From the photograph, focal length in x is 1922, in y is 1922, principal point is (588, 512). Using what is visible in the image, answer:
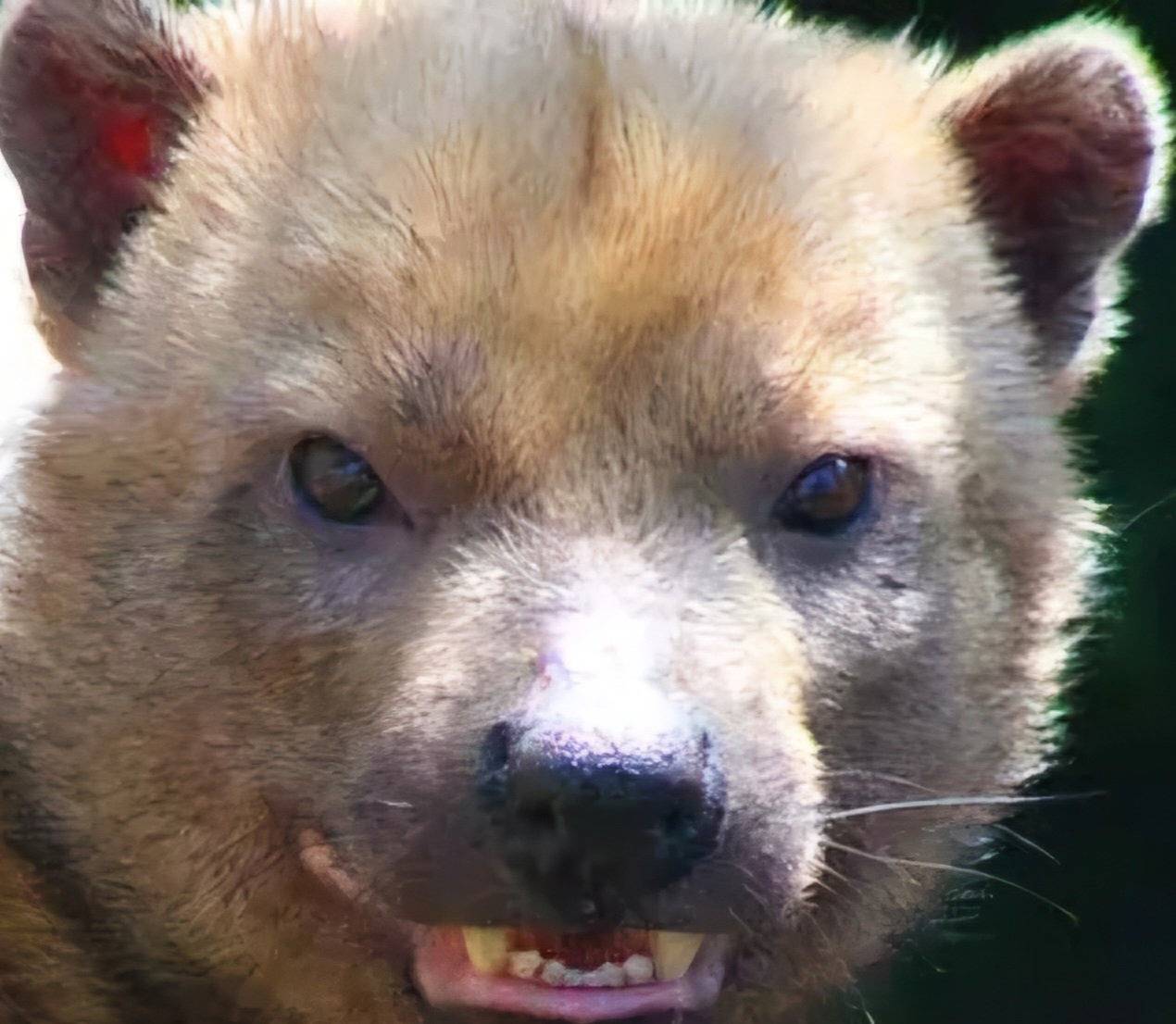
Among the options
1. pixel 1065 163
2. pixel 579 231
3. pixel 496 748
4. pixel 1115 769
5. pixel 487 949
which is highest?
pixel 1065 163

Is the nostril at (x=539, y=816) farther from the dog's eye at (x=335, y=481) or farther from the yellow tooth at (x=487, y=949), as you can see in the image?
the dog's eye at (x=335, y=481)

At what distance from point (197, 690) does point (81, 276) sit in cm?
49

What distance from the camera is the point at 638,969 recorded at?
5.52ft

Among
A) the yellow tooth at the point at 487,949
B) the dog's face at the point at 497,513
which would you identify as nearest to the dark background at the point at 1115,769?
the dog's face at the point at 497,513

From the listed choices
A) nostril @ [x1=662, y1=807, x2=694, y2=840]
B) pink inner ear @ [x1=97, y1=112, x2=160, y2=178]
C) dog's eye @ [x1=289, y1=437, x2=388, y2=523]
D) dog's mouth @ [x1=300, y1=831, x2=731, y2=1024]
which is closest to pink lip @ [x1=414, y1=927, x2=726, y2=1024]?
dog's mouth @ [x1=300, y1=831, x2=731, y2=1024]

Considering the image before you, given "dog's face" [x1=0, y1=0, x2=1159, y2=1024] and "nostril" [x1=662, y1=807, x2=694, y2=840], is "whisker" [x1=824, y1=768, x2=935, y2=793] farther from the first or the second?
"nostril" [x1=662, y1=807, x2=694, y2=840]

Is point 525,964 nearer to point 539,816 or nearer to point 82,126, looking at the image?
point 539,816

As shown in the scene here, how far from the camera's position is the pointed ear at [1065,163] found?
7.22 ft

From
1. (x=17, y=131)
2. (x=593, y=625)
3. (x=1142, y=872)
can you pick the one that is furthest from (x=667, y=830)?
(x=1142, y=872)

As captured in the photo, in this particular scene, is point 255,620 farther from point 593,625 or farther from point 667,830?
point 667,830

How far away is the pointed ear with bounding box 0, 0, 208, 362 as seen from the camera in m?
1.96

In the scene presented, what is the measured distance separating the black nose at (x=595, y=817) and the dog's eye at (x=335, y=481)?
1.12 feet

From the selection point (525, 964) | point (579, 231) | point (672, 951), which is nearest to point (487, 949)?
point (525, 964)

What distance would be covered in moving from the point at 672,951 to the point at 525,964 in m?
0.14
